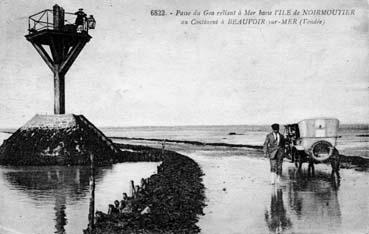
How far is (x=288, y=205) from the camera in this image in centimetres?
1055

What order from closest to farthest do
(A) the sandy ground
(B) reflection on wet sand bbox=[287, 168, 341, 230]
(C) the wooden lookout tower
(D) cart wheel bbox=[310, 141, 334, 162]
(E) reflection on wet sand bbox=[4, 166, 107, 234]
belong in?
1. (A) the sandy ground
2. (B) reflection on wet sand bbox=[287, 168, 341, 230]
3. (E) reflection on wet sand bbox=[4, 166, 107, 234]
4. (D) cart wheel bbox=[310, 141, 334, 162]
5. (C) the wooden lookout tower

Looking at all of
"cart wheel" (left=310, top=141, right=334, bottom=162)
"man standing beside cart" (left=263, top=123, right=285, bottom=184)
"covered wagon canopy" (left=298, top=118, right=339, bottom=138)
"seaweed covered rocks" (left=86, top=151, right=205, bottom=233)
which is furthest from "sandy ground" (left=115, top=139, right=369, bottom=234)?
"covered wagon canopy" (left=298, top=118, right=339, bottom=138)

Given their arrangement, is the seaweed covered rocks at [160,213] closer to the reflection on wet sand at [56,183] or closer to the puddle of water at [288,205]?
the puddle of water at [288,205]

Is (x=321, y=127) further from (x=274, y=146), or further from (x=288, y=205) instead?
(x=288, y=205)

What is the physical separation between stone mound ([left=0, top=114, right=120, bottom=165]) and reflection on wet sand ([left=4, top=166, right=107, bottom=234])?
1.05m

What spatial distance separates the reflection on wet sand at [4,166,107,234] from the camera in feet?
41.1

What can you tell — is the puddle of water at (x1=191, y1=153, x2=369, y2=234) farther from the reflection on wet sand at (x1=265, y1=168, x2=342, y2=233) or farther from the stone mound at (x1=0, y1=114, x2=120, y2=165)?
the stone mound at (x1=0, y1=114, x2=120, y2=165)

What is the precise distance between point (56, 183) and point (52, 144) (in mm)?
7373

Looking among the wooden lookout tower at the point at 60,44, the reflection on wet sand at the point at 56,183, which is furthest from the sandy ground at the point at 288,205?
the wooden lookout tower at the point at 60,44

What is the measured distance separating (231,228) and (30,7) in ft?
35.8

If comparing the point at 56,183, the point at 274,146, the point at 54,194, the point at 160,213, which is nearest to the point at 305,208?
the point at 274,146

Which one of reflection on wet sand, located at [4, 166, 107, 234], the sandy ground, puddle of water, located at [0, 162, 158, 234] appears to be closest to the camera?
the sandy ground

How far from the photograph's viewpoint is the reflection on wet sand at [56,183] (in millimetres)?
12542

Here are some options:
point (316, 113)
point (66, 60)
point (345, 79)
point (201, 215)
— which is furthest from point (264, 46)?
point (66, 60)
